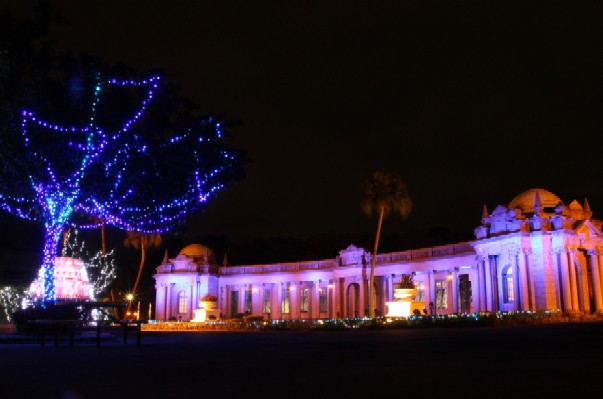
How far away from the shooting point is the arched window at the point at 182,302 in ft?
257

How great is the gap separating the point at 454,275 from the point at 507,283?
6.51 m

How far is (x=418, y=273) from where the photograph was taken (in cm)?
6069

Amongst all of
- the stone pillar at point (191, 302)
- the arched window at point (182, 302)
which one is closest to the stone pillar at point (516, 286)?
the stone pillar at point (191, 302)

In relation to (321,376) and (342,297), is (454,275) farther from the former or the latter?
(321,376)

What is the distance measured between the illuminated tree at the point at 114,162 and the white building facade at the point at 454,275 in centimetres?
2581

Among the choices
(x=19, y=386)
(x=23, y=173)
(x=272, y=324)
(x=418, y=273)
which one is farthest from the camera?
(x=418, y=273)

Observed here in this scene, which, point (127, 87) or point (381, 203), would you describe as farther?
point (381, 203)

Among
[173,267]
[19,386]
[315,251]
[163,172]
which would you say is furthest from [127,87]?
[315,251]

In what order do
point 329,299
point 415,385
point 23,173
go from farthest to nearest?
point 329,299 → point 23,173 → point 415,385

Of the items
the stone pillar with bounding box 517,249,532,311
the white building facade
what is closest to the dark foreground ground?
the white building facade

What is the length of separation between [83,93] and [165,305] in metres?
61.2

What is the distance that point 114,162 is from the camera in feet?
66.7

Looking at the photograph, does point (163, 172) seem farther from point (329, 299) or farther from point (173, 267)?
point (173, 267)

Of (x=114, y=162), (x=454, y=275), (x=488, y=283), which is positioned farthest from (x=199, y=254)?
(x=114, y=162)
